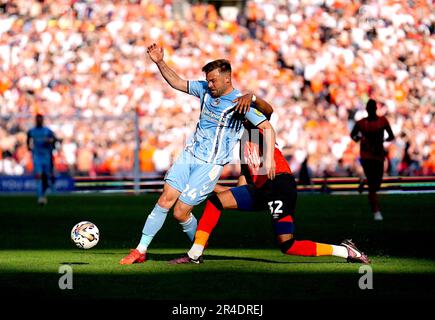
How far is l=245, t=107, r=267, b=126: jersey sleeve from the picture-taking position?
1171cm

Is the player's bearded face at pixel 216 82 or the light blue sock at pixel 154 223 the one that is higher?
the player's bearded face at pixel 216 82

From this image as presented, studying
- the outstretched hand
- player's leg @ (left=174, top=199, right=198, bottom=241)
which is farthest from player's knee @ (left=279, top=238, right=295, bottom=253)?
the outstretched hand

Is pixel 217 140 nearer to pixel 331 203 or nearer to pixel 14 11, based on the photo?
pixel 331 203

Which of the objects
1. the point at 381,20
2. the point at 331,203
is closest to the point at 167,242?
the point at 331,203

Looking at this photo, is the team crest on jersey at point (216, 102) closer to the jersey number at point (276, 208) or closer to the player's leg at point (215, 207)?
the player's leg at point (215, 207)

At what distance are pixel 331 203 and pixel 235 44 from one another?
11820 mm

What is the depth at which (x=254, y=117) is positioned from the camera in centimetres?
1173

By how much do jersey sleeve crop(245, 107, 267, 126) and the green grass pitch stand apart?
5.43 feet

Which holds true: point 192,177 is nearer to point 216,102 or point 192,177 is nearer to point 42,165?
point 216,102

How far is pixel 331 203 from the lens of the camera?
91.6ft

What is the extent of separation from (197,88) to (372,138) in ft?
31.6

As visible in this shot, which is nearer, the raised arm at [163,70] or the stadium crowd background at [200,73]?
the raised arm at [163,70]

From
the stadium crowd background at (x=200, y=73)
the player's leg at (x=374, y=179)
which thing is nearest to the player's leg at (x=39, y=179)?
the stadium crowd background at (x=200, y=73)

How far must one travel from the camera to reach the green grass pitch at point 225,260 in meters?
10.0
